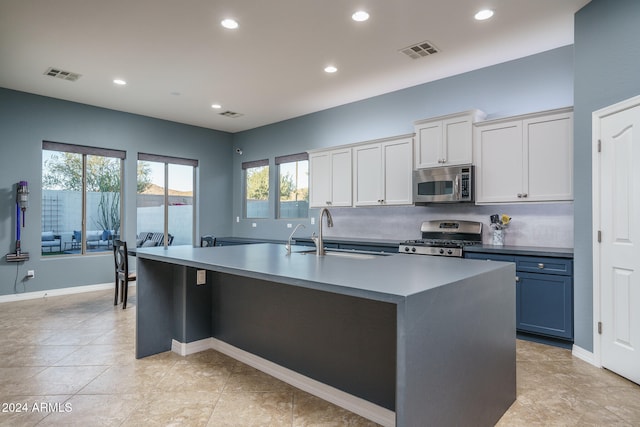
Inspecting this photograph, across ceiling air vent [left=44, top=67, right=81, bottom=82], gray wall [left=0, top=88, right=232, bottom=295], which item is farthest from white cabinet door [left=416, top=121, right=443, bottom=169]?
gray wall [left=0, top=88, right=232, bottom=295]

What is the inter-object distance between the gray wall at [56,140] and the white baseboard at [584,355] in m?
6.09

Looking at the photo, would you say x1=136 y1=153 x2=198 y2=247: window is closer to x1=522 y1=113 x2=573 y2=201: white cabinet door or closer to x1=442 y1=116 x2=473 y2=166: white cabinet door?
x1=442 y1=116 x2=473 y2=166: white cabinet door

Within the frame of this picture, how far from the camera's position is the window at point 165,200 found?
6500mm

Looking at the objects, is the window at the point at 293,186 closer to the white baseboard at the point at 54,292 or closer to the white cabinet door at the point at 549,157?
the white baseboard at the point at 54,292

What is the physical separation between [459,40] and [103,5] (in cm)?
317

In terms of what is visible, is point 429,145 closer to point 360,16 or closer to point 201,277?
point 360,16

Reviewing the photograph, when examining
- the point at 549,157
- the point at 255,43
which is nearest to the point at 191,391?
the point at 255,43

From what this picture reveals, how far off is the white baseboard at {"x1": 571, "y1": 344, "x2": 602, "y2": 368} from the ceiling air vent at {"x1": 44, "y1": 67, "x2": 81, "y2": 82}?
5970 millimetres

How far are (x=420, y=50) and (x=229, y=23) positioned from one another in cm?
192

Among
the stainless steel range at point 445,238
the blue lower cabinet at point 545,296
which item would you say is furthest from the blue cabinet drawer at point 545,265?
the stainless steel range at point 445,238

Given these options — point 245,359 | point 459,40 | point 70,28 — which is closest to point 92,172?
point 70,28

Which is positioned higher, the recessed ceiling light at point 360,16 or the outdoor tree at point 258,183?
the recessed ceiling light at point 360,16

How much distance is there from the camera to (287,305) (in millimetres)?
2623

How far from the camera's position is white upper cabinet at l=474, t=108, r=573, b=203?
3479mm
